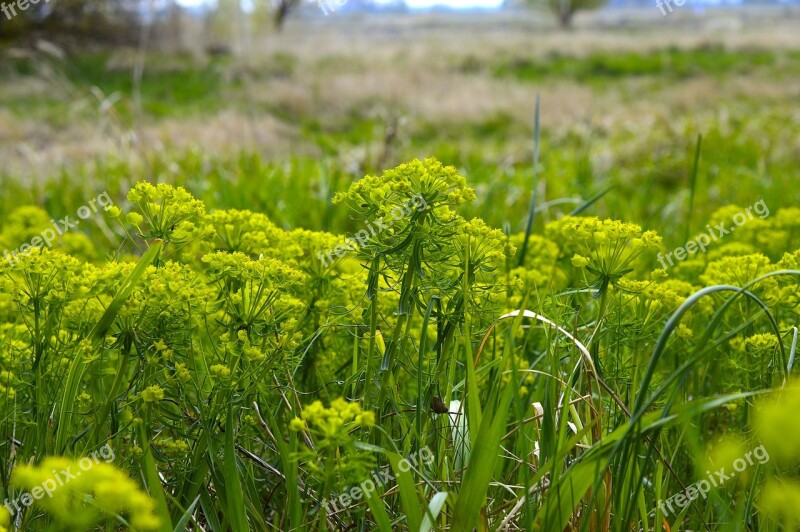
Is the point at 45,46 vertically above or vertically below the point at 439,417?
above

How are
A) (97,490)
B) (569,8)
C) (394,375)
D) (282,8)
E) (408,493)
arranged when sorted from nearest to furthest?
(97,490)
(408,493)
(394,375)
(282,8)
(569,8)

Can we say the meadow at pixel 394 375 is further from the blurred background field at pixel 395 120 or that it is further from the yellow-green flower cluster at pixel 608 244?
the blurred background field at pixel 395 120

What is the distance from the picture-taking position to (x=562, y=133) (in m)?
9.16

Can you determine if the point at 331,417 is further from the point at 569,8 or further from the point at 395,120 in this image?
the point at 569,8

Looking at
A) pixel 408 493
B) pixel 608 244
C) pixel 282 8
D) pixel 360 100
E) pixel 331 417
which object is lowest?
pixel 360 100

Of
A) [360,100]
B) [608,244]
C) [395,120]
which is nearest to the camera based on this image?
[608,244]

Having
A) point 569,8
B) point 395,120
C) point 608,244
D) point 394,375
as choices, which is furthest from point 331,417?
point 569,8

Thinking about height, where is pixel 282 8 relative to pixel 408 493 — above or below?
above

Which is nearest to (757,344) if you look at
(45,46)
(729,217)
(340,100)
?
(729,217)

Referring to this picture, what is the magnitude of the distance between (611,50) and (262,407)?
22605 millimetres

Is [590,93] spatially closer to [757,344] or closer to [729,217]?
[729,217]

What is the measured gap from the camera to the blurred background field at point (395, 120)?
4.83m

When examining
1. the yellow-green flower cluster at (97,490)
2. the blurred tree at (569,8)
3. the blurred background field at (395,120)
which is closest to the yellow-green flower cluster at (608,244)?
the yellow-green flower cluster at (97,490)

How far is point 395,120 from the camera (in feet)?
Result: 14.9
